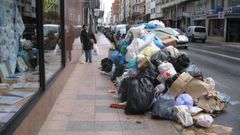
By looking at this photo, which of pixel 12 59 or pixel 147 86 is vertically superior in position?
pixel 12 59

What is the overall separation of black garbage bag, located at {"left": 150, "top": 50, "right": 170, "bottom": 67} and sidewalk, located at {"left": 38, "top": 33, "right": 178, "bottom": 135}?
1.36 metres

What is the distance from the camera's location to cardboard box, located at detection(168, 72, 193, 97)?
26.1 ft

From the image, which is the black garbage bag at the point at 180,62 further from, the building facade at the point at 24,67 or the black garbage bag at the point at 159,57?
the building facade at the point at 24,67

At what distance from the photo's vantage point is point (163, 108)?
282 inches

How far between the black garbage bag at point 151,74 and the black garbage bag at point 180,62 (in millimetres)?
631

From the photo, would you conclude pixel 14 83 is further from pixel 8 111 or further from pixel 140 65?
pixel 140 65

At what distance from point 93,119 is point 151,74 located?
228 cm

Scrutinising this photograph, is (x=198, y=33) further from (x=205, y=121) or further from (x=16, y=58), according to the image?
(x=16, y=58)

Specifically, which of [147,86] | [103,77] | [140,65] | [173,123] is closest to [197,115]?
[173,123]

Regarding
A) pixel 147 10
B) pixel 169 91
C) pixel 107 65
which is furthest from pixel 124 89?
pixel 147 10

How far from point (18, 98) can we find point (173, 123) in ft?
9.60

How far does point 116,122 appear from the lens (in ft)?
22.1

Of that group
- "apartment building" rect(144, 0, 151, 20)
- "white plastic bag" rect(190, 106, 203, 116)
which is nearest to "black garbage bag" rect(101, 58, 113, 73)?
"white plastic bag" rect(190, 106, 203, 116)

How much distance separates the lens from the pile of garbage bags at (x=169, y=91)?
709cm
